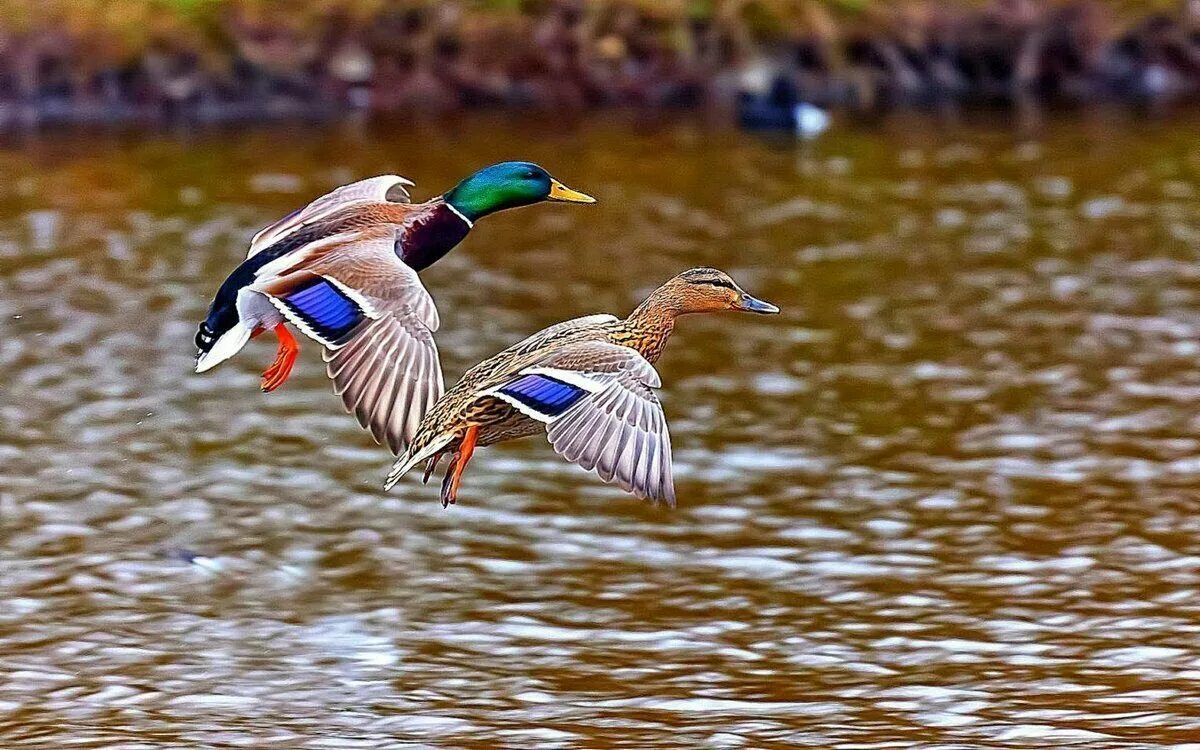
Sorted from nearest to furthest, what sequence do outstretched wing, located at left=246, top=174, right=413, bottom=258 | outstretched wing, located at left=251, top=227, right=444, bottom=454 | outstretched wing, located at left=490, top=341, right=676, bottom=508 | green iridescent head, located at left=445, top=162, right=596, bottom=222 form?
outstretched wing, located at left=490, top=341, right=676, bottom=508 → outstretched wing, located at left=251, top=227, right=444, bottom=454 → green iridescent head, located at left=445, top=162, right=596, bottom=222 → outstretched wing, located at left=246, top=174, right=413, bottom=258

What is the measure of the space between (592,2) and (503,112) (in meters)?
1.28

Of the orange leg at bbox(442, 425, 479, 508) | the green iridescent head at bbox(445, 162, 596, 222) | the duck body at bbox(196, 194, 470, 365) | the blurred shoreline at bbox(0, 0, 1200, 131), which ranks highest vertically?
the blurred shoreline at bbox(0, 0, 1200, 131)

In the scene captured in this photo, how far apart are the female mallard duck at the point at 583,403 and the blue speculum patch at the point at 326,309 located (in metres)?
0.34

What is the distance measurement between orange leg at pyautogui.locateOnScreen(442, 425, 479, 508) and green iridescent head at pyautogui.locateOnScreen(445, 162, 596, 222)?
57 cm

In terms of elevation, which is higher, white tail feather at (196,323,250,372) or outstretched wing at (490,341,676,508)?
white tail feather at (196,323,250,372)

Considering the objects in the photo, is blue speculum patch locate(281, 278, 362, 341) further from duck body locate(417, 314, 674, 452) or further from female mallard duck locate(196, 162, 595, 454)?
duck body locate(417, 314, 674, 452)

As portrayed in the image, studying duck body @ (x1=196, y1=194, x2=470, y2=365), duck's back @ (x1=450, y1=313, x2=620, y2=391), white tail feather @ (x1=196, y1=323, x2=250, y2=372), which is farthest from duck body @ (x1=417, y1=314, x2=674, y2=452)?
white tail feather @ (x1=196, y1=323, x2=250, y2=372)

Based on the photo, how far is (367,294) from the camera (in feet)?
19.8

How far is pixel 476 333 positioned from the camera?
14891 mm

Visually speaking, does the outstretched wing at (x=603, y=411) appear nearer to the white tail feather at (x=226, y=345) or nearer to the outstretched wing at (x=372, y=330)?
the outstretched wing at (x=372, y=330)

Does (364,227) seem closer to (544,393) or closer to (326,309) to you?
(326,309)

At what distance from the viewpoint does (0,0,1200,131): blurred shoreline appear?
67.5ft

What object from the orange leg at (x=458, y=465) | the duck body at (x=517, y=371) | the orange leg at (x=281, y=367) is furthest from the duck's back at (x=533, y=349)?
the orange leg at (x=281, y=367)

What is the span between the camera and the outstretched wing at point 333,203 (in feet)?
21.3
